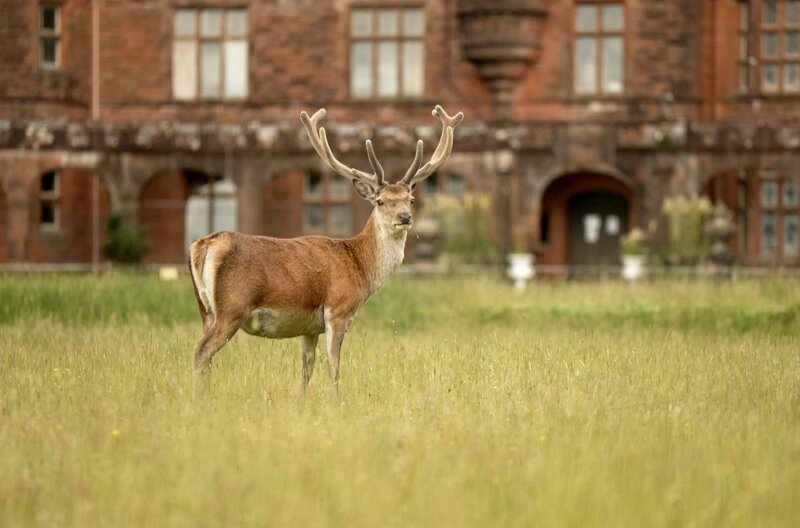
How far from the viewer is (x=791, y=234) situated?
33469 mm

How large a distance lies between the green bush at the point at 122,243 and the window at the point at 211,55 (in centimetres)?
508

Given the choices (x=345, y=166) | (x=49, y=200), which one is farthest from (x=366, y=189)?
(x=49, y=200)

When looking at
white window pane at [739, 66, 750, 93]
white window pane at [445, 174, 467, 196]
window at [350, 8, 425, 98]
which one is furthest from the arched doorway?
window at [350, 8, 425, 98]

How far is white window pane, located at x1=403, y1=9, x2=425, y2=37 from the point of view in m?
35.4

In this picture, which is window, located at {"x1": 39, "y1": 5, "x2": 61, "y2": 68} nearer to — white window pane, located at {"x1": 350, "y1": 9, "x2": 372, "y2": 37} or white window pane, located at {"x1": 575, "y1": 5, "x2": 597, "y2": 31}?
white window pane, located at {"x1": 350, "y1": 9, "x2": 372, "y2": 37}

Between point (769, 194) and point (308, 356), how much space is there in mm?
22216

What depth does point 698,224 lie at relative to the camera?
3042cm

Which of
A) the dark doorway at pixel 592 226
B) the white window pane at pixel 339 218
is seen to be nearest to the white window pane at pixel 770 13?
the dark doorway at pixel 592 226

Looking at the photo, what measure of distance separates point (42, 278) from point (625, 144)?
12796 millimetres

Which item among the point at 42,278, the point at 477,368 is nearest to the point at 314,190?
the point at 42,278

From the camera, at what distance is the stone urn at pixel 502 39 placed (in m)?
34.3

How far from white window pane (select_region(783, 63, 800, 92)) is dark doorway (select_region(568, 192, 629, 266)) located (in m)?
3.93

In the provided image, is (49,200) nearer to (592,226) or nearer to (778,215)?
(592,226)

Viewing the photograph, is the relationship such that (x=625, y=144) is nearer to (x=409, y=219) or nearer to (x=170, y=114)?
(x=170, y=114)
